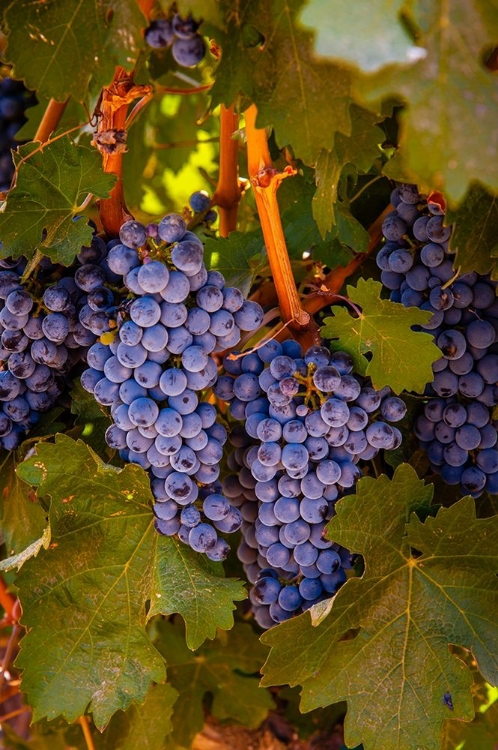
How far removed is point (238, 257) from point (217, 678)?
1.04 meters

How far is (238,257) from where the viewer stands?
133cm

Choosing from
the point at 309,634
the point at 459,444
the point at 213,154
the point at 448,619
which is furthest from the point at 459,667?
the point at 213,154

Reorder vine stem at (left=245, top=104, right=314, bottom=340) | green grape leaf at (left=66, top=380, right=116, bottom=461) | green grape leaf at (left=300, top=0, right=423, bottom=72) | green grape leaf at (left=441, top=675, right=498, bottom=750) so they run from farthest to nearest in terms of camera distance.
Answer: green grape leaf at (left=441, top=675, right=498, bottom=750) → green grape leaf at (left=66, top=380, right=116, bottom=461) → vine stem at (left=245, top=104, right=314, bottom=340) → green grape leaf at (left=300, top=0, right=423, bottom=72)

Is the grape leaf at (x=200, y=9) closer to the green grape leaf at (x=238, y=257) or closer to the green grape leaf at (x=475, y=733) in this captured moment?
the green grape leaf at (x=238, y=257)

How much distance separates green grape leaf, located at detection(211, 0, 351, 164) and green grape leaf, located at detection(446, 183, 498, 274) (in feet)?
0.70

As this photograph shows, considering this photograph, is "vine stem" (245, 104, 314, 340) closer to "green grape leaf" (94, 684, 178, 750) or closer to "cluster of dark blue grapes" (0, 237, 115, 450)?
"cluster of dark blue grapes" (0, 237, 115, 450)

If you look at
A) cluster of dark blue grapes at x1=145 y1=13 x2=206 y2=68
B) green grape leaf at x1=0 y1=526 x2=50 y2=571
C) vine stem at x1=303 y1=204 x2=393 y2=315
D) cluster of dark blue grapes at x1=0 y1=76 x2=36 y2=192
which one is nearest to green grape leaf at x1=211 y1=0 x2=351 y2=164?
cluster of dark blue grapes at x1=145 y1=13 x2=206 y2=68

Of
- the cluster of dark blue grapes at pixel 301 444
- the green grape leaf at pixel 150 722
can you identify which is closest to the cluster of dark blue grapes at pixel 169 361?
the cluster of dark blue grapes at pixel 301 444

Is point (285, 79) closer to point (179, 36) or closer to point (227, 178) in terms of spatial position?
point (179, 36)

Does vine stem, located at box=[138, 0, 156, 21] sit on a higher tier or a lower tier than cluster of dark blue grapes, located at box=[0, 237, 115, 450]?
higher

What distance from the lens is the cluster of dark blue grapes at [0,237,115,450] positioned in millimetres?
1141

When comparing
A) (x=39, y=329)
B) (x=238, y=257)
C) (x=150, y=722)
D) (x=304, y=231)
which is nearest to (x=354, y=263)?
(x=304, y=231)

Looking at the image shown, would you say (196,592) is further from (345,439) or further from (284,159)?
(284,159)

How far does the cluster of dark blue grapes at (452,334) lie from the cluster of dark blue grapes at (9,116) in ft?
3.03
